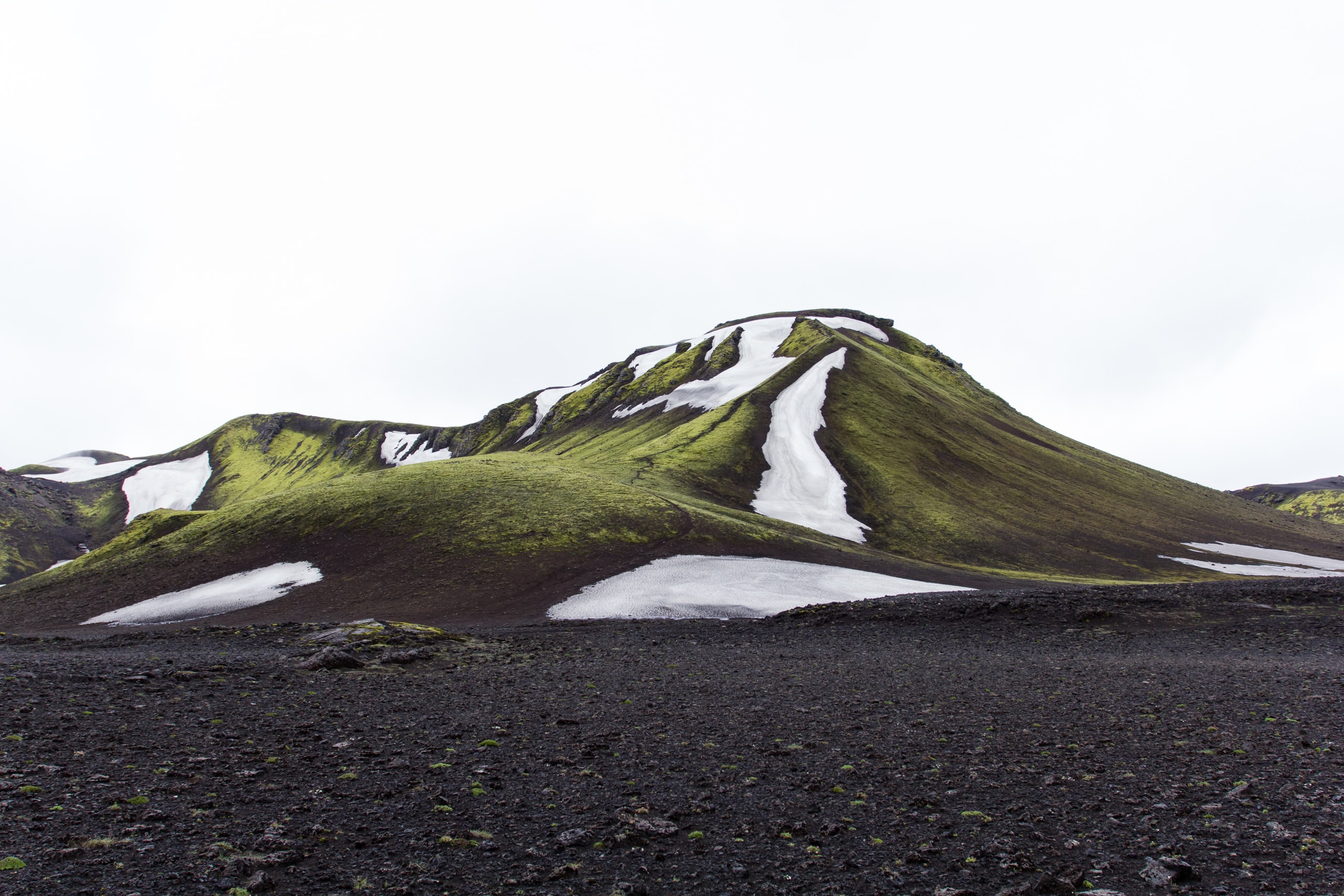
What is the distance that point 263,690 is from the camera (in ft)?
51.1

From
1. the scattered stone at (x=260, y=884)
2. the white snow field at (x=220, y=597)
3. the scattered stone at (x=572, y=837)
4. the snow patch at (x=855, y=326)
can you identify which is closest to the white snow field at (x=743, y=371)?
the snow patch at (x=855, y=326)

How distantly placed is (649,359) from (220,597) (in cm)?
10067

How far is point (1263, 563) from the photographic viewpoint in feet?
199

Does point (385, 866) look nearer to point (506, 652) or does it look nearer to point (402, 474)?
point (506, 652)

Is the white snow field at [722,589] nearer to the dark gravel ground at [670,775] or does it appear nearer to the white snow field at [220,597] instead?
→ the dark gravel ground at [670,775]

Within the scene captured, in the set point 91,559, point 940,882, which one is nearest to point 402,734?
point 940,882

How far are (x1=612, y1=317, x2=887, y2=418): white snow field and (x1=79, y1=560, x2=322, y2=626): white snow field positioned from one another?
2291 inches

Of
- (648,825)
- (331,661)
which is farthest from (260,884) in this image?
(331,661)

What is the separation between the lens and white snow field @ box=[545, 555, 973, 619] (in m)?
31.9

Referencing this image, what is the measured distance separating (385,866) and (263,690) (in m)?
10.4

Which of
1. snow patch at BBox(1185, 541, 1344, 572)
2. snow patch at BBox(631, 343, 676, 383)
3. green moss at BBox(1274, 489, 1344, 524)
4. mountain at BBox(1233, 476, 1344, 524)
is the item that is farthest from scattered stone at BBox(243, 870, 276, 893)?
green moss at BBox(1274, 489, 1344, 524)

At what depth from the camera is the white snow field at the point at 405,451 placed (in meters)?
149

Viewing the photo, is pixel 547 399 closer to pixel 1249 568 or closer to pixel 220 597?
pixel 220 597

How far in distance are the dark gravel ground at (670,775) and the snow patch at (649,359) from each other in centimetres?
10637
